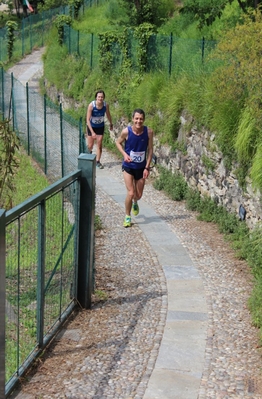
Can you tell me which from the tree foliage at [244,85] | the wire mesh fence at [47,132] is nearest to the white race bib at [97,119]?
the wire mesh fence at [47,132]

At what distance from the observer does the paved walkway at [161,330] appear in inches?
220

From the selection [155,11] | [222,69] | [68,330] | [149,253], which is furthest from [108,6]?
[68,330]

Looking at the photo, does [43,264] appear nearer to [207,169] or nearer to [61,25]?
[207,169]

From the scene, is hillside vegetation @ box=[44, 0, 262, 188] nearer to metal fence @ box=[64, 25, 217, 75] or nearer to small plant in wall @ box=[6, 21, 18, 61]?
metal fence @ box=[64, 25, 217, 75]

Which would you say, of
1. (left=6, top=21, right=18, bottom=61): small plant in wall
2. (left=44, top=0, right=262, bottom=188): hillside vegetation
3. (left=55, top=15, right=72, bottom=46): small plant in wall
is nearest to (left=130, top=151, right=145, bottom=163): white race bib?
(left=44, top=0, right=262, bottom=188): hillside vegetation

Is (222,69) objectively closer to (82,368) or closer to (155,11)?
(82,368)

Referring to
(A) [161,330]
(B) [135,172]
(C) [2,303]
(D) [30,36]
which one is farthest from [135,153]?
(D) [30,36]

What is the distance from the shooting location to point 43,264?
5.93 metres

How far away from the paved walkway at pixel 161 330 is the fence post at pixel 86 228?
0.82ft

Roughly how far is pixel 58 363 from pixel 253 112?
4931 mm

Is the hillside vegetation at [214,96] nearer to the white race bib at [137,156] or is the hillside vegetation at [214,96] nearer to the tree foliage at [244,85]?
the tree foliage at [244,85]

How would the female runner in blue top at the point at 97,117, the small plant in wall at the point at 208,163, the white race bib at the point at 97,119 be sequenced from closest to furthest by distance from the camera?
1. the small plant in wall at the point at 208,163
2. the female runner in blue top at the point at 97,117
3. the white race bib at the point at 97,119

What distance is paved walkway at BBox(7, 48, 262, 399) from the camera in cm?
559

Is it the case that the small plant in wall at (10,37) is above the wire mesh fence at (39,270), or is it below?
below
